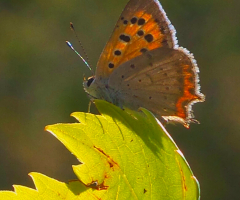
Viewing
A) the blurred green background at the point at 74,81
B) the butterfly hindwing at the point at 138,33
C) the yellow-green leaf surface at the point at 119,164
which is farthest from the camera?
the blurred green background at the point at 74,81

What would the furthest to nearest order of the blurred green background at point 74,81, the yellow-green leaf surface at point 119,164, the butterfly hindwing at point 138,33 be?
the blurred green background at point 74,81
the butterfly hindwing at point 138,33
the yellow-green leaf surface at point 119,164

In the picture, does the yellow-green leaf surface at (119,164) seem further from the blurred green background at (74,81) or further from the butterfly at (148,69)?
the blurred green background at (74,81)

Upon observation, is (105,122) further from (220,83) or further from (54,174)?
(220,83)

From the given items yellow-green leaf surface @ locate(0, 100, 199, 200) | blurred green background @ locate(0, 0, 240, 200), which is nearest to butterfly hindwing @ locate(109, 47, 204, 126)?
yellow-green leaf surface @ locate(0, 100, 199, 200)

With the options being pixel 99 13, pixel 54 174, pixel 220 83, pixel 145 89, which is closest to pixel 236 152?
pixel 220 83

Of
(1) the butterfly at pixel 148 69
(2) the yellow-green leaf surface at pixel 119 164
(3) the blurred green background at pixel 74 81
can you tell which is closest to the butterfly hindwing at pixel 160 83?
(1) the butterfly at pixel 148 69

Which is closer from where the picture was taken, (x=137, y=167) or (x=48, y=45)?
(x=137, y=167)

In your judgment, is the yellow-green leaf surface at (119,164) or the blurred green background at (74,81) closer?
the yellow-green leaf surface at (119,164)
